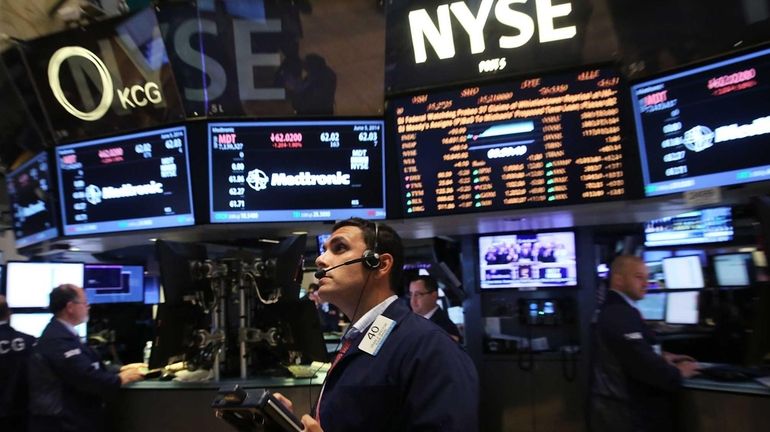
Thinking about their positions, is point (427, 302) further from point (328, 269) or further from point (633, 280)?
point (328, 269)

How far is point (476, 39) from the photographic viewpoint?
3.54 meters

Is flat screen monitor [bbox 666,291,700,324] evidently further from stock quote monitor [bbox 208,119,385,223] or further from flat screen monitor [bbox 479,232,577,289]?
stock quote monitor [bbox 208,119,385,223]

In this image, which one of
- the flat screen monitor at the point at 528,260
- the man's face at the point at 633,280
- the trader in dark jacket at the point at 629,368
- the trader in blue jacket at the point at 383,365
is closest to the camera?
the trader in blue jacket at the point at 383,365

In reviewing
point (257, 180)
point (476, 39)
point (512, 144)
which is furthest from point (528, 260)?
point (257, 180)

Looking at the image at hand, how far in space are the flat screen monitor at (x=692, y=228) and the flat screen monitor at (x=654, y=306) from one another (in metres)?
0.46

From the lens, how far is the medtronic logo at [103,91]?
12.6 ft

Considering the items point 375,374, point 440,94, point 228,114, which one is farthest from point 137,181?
point 375,374

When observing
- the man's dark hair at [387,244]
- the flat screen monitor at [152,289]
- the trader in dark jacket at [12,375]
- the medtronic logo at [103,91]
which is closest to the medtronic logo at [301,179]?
the medtronic logo at [103,91]

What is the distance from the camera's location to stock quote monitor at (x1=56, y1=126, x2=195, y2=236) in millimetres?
3762

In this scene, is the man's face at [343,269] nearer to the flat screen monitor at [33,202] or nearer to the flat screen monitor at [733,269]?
the flat screen monitor at [33,202]

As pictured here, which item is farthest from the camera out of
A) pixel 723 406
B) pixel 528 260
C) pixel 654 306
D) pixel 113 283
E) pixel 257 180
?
pixel 113 283

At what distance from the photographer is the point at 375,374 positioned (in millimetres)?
1372

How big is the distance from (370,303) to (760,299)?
6.27ft

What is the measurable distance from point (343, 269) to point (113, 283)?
433 cm
